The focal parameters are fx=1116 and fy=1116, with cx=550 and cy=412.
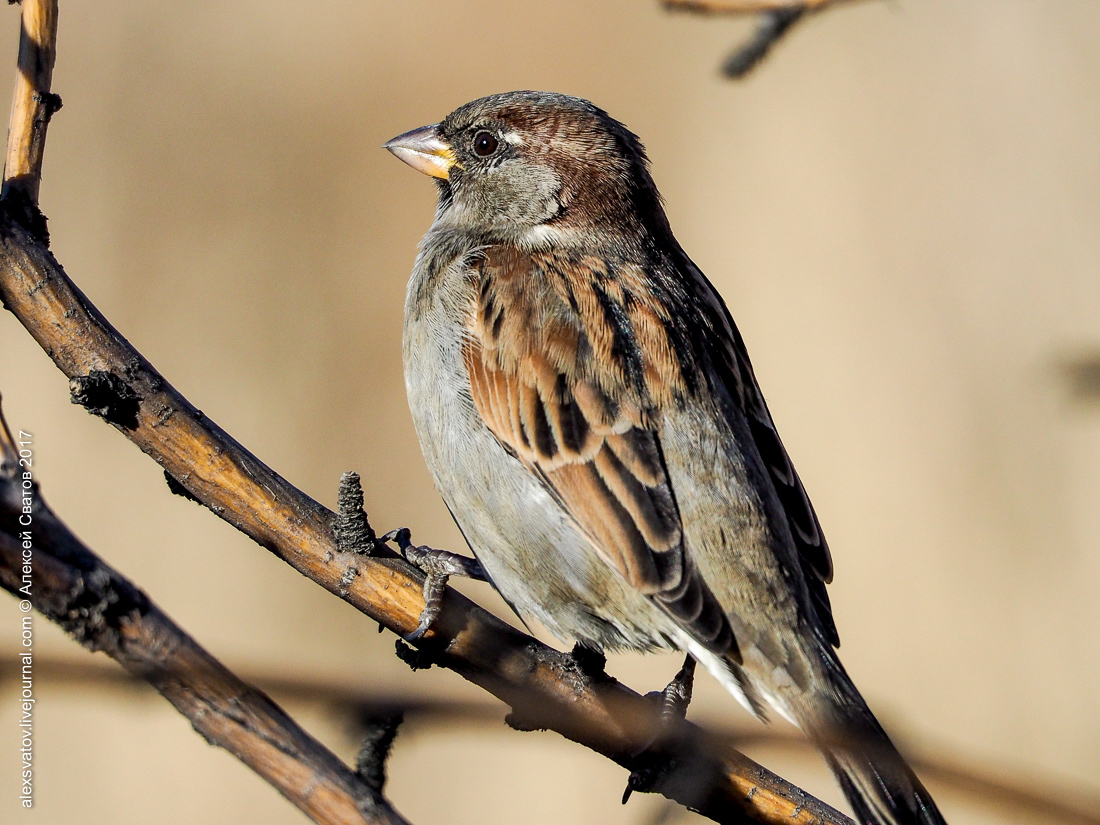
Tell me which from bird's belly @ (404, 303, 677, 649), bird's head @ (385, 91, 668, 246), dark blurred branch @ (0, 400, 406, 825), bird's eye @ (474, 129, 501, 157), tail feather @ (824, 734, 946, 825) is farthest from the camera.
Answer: bird's eye @ (474, 129, 501, 157)

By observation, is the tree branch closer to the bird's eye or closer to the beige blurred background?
the bird's eye

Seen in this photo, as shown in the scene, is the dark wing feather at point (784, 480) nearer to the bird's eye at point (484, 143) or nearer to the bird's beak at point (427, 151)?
the bird's eye at point (484, 143)

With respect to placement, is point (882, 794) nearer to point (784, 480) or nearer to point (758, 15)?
point (784, 480)

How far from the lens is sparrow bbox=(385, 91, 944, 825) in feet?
9.14

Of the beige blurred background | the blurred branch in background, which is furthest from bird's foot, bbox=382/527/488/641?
the beige blurred background

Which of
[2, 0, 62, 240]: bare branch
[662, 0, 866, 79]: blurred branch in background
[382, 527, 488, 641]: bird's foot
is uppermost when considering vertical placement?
[662, 0, 866, 79]: blurred branch in background

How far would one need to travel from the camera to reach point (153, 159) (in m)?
6.15

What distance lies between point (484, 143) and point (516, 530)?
1.54 metres

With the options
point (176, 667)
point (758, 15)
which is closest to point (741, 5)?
point (758, 15)

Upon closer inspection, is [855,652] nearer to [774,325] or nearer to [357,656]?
[774,325]

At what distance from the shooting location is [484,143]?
386 cm

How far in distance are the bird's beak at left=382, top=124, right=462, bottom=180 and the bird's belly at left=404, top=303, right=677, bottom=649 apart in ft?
3.08

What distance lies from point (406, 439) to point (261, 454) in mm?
798

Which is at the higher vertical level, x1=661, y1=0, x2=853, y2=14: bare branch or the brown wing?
x1=661, y1=0, x2=853, y2=14: bare branch
